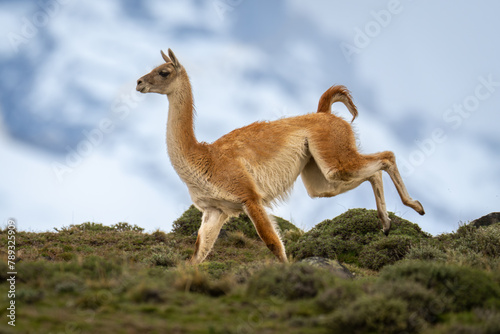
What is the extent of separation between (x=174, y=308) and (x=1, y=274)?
2731 millimetres

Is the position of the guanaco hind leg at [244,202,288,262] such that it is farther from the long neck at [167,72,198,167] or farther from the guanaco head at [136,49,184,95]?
the guanaco head at [136,49,184,95]

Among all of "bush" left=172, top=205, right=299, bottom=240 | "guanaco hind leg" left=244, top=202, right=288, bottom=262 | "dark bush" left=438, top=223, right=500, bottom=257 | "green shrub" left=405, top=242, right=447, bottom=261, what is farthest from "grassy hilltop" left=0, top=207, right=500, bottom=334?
"bush" left=172, top=205, right=299, bottom=240

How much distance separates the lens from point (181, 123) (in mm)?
9516

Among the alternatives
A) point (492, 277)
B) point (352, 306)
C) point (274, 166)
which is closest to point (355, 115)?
point (274, 166)

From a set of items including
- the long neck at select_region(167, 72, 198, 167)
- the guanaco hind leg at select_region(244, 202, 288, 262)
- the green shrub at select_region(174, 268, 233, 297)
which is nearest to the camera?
the green shrub at select_region(174, 268, 233, 297)

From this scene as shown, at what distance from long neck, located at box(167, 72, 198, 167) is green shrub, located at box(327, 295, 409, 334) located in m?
5.08

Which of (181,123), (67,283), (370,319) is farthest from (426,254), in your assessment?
(67,283)

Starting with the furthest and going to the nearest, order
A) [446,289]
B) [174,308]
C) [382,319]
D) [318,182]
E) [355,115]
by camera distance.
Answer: [355,115]
[318,182]
[446,289]
[174,308]
[382,319]

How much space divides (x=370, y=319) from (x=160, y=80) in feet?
20.4

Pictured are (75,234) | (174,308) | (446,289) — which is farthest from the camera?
(75,234)

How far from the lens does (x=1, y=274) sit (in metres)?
6.62

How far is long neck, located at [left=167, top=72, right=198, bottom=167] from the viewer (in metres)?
9.39

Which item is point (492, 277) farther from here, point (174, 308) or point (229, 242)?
point (229, 242)

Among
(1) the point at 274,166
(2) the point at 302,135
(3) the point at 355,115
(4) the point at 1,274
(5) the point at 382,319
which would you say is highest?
(3) the point at 355,115
